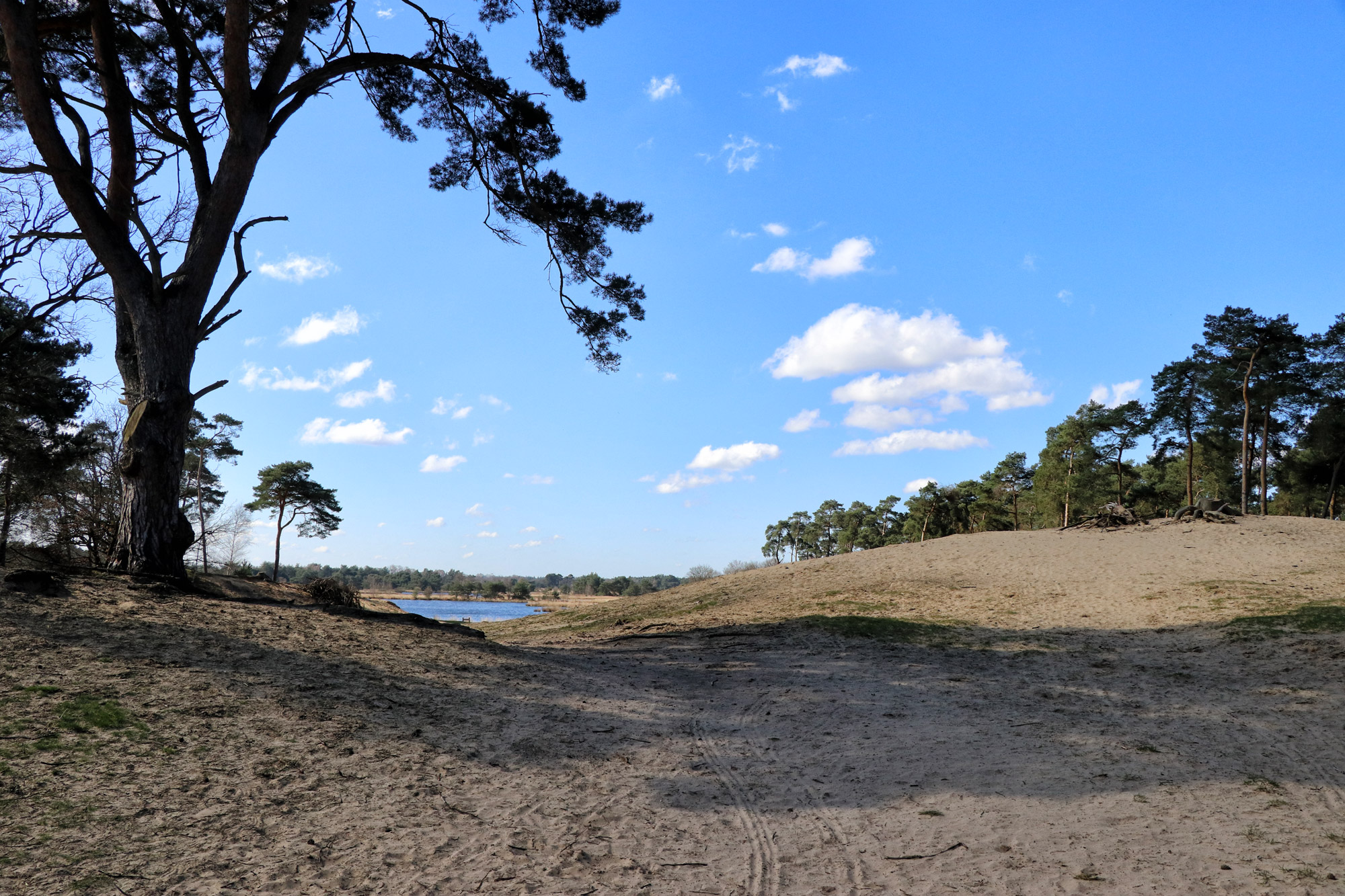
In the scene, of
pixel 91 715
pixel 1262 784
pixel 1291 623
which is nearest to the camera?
pixel 91 715

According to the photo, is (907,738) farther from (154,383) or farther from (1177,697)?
(154,383)

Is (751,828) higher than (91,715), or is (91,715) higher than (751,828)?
(91,715)

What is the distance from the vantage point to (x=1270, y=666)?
A: 28.7 feet

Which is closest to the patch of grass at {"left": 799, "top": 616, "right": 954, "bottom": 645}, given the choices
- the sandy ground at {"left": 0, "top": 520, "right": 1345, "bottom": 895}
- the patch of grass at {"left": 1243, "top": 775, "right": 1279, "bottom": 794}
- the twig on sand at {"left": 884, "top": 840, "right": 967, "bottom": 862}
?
the sandy ground at {"left": 0, "top": 520, "right": 1345, "bottom": 895}

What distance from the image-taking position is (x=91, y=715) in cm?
481

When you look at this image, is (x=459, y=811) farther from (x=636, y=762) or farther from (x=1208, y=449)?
(x=1208, y=449)

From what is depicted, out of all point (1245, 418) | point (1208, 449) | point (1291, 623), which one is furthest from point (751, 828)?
point (1208, 449)

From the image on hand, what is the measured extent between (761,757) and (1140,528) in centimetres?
2523

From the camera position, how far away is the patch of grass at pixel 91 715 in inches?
183

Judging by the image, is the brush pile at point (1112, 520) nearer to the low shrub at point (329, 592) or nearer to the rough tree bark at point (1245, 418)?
the rough tree bark at point (1245, 418)

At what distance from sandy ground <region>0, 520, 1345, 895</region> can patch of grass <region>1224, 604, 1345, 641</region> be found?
32 cm

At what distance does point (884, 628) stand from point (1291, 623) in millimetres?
6075

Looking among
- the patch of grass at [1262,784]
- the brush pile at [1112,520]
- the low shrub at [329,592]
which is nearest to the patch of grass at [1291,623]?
the patch of grass at [1262,784]

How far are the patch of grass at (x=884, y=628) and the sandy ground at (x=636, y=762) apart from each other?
0.80 m
